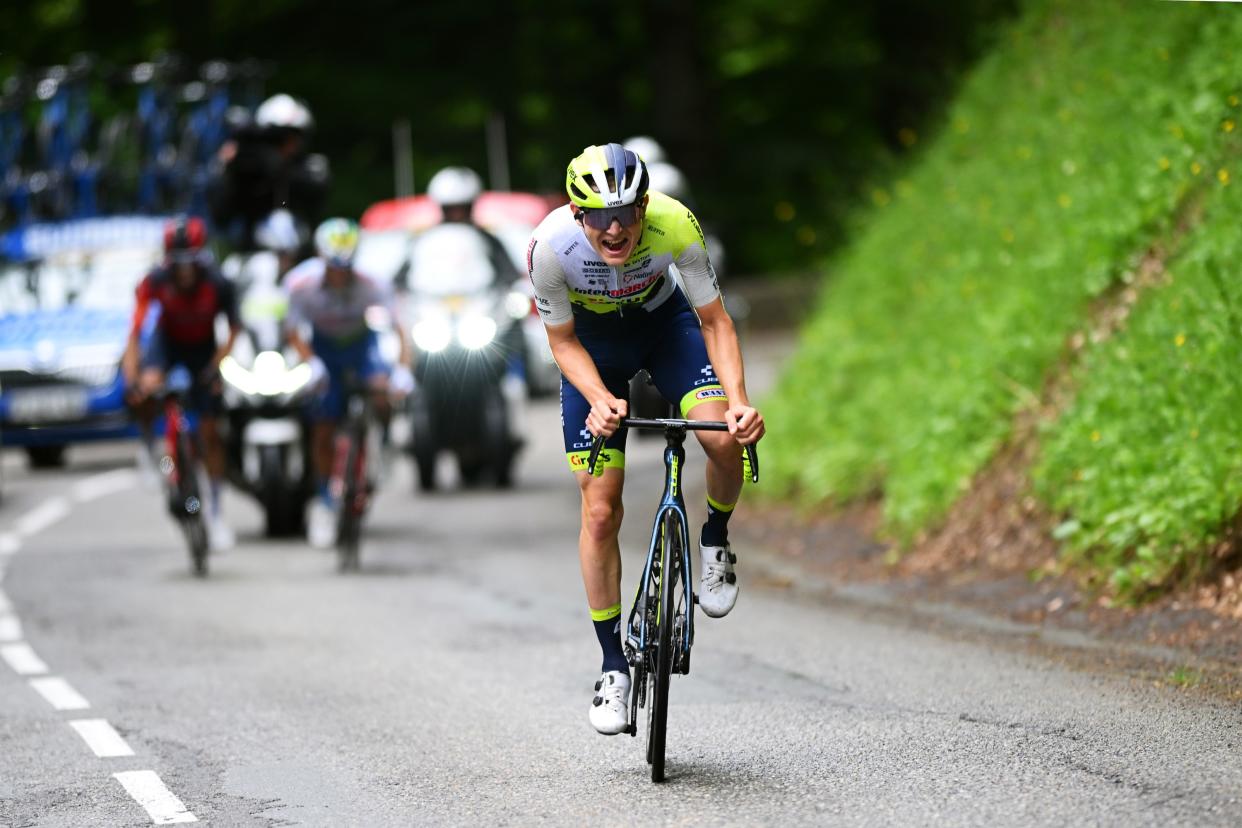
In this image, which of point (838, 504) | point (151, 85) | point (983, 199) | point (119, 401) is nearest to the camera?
point (838, 504)

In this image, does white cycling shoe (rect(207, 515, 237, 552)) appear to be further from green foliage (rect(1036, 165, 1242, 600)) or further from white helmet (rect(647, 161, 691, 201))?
white helmet (rect(647, 161, 691, 201))

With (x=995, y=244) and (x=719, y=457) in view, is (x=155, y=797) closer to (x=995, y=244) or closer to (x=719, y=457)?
(x=719, y=457)

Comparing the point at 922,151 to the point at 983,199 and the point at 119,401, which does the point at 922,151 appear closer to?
the point at 983,199

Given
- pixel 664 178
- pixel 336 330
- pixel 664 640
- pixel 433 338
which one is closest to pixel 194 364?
pixel 336 330

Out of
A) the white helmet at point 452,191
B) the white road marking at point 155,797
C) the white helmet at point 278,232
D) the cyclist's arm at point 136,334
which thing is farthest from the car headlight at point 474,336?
the white road marking at point 155,797

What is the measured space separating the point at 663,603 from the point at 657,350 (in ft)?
3.51

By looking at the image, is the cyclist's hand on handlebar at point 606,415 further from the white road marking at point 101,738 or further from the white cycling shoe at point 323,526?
the white cycling shoe at point 323,526

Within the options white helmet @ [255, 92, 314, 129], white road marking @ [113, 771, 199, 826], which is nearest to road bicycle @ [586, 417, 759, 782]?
white road marking @ [113, 771, 199, 826]

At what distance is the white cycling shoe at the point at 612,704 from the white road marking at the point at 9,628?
16.9ft

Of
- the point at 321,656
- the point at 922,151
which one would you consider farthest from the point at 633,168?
the point at 922,151

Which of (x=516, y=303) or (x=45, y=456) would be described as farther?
(x=45, y=456)

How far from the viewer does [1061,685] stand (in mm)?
8562

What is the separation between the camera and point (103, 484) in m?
20.9

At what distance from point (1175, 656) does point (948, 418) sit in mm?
4039
